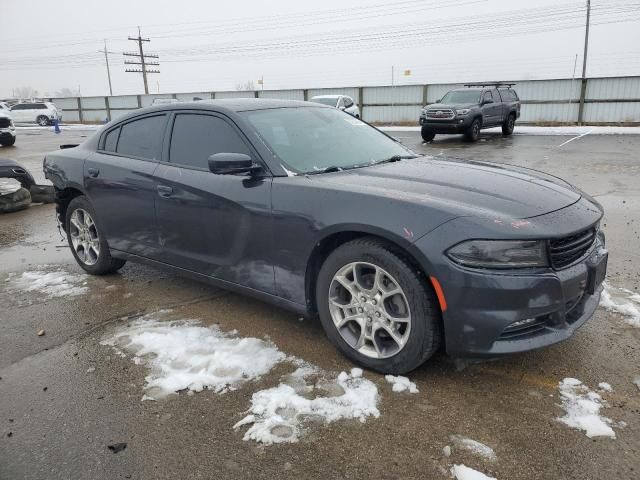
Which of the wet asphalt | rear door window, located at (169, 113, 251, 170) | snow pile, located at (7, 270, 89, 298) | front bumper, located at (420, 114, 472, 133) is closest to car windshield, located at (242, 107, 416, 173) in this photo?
rear door window, located at (169, 113, 251, 170)

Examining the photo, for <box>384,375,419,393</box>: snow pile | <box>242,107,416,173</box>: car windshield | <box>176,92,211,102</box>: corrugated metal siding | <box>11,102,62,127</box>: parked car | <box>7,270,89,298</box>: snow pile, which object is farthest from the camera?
<box>11,102,62,127</box>: parked car

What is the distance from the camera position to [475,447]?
2387 millimetres

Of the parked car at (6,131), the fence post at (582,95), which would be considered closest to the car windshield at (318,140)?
the parked car at (6,131)

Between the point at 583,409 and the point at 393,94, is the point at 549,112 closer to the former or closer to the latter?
the point at 393,94

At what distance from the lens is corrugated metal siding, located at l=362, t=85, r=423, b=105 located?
27.9 metres

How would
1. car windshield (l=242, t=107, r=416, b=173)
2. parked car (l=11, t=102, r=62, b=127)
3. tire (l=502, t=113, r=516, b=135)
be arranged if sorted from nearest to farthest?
car windshield (l=242, t=107, r=416, b=173), tire (l=502, t=113, r=516, b=135), parked car (l=11, t=102, r=62, b=127)

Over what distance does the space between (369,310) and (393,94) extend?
88.7 feet

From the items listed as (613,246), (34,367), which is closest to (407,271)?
(34,367)

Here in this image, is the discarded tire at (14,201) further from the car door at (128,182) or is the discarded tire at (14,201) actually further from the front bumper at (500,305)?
the front bumper at (500,305)

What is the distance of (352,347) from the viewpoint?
3.07 m

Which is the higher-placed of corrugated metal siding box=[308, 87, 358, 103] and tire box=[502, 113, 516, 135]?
corrugated metal siding box=[308, 87, 358, 103]

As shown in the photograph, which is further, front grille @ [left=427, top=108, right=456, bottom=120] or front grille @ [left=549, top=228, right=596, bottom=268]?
front grille @ [left=427, top=108, right=456, bottom=120]

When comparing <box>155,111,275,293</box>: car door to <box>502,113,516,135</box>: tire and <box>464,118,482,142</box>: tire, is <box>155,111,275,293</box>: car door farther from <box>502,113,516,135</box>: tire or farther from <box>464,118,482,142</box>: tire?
<box>502,113,516,135</box>: tire

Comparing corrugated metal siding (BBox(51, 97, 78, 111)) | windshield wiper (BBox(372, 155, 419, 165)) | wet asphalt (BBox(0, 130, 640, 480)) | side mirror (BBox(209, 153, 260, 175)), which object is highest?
corrugated metal siding (BBox(51, 97, 78, 111))
